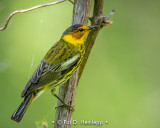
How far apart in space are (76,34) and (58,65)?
18.4 inches

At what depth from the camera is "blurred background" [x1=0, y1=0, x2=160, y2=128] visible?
5.53 meters

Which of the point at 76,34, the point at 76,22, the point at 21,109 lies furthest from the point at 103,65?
the point at 21,109

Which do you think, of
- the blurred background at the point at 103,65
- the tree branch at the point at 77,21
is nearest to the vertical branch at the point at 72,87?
the tree branch at the point at 77,21

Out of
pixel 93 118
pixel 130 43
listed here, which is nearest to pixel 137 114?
pixel 93 118

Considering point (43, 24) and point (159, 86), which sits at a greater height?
point (43, 24)

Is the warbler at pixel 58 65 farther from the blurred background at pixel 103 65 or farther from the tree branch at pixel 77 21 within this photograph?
the blurred background at pixel 103 65

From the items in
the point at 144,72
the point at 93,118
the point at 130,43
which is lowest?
the point at 93,118

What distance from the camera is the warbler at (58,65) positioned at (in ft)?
13.9

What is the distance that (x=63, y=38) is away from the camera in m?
4.79

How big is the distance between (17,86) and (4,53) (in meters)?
0.65

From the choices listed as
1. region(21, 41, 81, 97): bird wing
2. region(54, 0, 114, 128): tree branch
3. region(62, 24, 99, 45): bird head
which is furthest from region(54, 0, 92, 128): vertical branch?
region(21, 41, 81, 97): bird wing

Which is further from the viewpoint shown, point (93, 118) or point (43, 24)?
point (43, 24)

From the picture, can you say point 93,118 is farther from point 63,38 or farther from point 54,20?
point 54,20

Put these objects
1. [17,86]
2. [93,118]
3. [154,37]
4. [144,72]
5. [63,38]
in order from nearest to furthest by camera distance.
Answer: [63,38], [93,118], [17,86], [144,72], [154,37]
